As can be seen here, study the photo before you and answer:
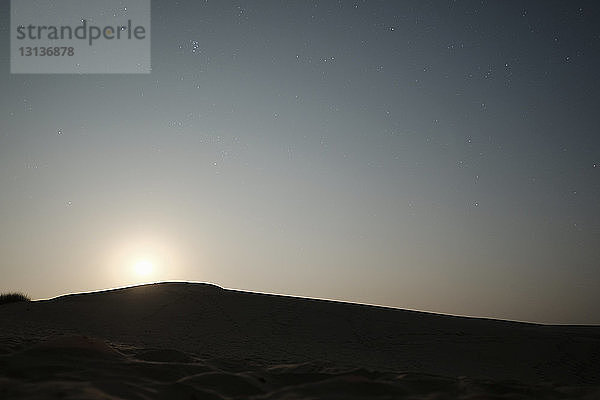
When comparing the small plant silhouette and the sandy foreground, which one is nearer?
the sandy foreground

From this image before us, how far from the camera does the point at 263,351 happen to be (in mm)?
7352

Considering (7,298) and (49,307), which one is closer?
(49,307)

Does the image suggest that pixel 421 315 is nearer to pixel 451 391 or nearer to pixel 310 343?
pixel 310 343

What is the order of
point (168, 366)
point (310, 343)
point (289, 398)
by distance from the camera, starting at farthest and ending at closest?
point (310, 343) → point (168, 366) → point (289, 398)

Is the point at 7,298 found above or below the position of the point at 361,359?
above

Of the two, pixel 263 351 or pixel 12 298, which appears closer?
pixel 263 351

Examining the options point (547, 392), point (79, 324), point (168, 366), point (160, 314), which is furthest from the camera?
point (160, 314)

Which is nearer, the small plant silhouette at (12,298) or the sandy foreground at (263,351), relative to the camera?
the sandy foreground at (263,351)

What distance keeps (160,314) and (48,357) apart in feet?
20.8

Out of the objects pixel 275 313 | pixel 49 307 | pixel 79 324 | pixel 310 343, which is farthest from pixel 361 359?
pixel 49 307

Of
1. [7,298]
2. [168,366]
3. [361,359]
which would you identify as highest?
[7,298]

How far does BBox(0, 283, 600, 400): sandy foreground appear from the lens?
3520 millimetres

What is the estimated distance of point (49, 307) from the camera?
35.3 ft

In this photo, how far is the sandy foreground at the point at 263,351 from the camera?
11.5 ft
